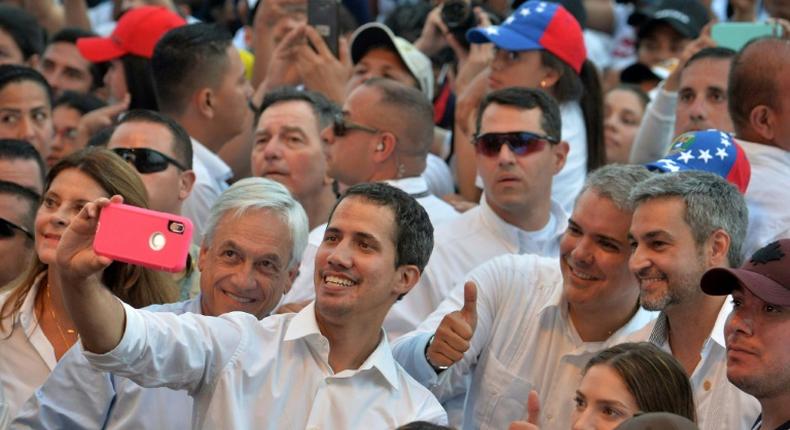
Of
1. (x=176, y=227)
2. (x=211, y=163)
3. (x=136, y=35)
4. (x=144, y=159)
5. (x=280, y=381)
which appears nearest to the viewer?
(x=176, y=227)

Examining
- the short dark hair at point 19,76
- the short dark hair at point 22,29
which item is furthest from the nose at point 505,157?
the short dark hair at point 22,29

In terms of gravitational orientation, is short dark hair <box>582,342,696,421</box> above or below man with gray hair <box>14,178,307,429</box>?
above

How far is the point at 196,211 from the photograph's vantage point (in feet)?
23.3

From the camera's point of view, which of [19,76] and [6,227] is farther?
[19,76]

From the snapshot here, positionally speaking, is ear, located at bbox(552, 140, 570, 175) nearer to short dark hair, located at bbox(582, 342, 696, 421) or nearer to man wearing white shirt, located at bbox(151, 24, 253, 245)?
man wearing white shirt, located at bbox(151, 24, 253, 245)

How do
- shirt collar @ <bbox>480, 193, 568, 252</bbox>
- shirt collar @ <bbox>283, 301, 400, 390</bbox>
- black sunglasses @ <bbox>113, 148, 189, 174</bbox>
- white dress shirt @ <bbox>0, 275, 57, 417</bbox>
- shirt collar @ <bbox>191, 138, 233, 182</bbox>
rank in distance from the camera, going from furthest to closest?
1. shirt collar @ <bbox>191, 138, 233, 182</bbox>
2. black sunglasses @ <bbox>113, 148, 189, 174</bbox>
3. shirt collar @ <bbox>480, 193, 568, 252</bbox>
4. white dress shirt @ <bbox>0, 275, 57, 417</bbox>
5. shirt collar @ <bbox>283, 301, 400, 390</bbox>

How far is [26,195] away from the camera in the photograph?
6180mm

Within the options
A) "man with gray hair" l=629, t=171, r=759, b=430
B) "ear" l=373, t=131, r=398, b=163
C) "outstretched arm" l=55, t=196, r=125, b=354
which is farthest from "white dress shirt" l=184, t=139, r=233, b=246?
"outstretched arm" l=55, t=196, r=125, b=354

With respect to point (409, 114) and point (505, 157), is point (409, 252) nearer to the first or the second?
point (505, 157)

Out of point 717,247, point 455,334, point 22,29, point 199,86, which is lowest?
point 22,29

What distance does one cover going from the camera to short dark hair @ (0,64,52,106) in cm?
812

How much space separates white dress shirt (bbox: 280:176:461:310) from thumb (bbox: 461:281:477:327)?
0.90 m

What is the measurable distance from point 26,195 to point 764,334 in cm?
315

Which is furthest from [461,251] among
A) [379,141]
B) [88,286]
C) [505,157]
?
[88,286]
